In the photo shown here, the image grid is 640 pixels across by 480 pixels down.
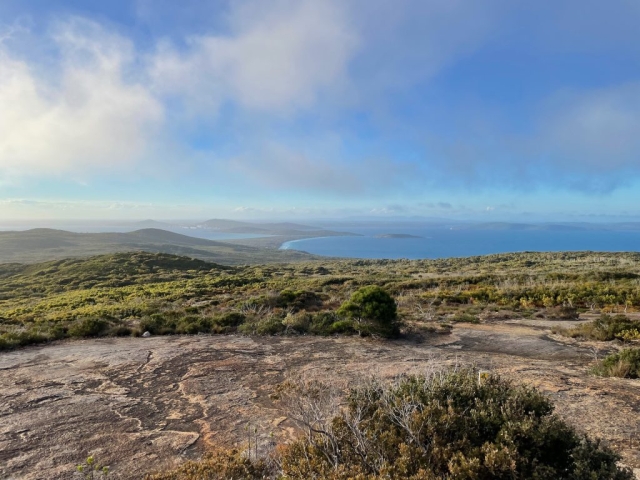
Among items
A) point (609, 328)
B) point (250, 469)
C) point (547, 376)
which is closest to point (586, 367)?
point (547, 376)

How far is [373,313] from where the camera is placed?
10312 millimetres

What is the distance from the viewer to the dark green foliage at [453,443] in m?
2.63

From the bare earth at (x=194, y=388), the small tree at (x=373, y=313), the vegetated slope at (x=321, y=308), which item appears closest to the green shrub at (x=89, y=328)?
the vegetated slope at (x=321, y=308)

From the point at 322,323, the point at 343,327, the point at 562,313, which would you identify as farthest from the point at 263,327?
the point at 562,313

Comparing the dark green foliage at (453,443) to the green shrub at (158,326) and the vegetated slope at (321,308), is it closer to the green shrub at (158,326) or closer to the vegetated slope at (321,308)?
the vegetated slope at (321,308)

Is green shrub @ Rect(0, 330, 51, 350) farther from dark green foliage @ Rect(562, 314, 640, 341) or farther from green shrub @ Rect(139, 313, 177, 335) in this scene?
dark green foliage @ Rect(562, 314, 640, 341)

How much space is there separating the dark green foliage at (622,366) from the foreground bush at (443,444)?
4.18 metres

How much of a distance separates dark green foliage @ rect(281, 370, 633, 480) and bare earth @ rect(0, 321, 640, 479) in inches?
58.7

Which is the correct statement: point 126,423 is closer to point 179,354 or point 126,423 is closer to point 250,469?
point 250,469

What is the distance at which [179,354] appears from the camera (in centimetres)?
822

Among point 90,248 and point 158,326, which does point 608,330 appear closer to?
point 158,326

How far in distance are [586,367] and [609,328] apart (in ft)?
10.5

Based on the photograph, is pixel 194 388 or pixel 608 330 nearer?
pixel 194 388

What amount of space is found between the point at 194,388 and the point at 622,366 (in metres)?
7.62
